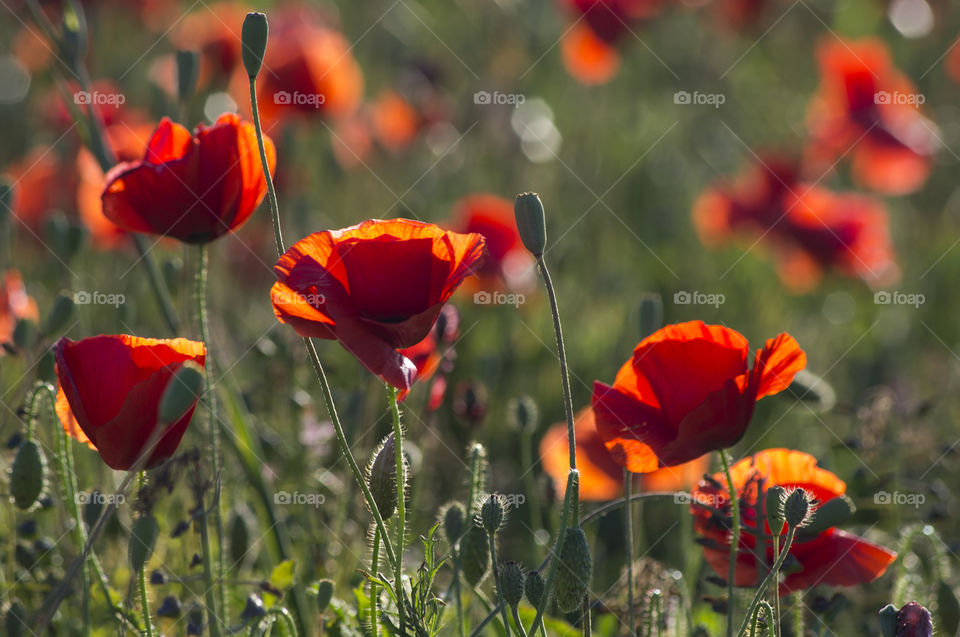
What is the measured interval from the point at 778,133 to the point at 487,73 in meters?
1.11

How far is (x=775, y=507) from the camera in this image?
873mm

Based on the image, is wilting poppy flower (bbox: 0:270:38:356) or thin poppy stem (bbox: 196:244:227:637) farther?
wilting poppy flower (bbox: 0:270:38:356)

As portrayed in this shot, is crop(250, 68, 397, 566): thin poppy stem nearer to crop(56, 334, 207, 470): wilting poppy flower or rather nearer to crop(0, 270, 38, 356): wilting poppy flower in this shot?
crop(56, 334, 207, 470): wilting poppy flower

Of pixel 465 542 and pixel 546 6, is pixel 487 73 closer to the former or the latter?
pixel 546 6

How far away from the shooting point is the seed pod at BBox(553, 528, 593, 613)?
88cm

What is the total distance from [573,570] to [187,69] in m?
0.88

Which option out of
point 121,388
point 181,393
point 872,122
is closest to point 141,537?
point 121,388

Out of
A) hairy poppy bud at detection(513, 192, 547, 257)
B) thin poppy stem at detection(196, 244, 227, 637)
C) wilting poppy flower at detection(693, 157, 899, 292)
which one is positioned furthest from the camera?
wilting poppy flower at detection(693, 157, 899, 292)

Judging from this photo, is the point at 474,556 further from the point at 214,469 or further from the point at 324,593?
the point at 214,469

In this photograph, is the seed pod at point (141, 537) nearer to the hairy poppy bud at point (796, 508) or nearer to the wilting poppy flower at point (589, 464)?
the hairy poppy bud at point (796, 508)

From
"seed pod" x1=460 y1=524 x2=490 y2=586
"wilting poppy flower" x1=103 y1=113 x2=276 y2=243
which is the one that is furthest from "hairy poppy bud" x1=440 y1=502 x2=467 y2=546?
"wilting poppy flower" x1=103 y1=113 x2=276 y2=243

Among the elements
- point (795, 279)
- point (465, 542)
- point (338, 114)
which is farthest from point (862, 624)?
point (338, 114)

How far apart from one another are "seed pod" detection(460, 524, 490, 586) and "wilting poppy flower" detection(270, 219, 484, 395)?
0.19m

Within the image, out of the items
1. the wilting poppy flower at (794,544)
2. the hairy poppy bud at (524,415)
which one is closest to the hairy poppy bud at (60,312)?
the hairy poppy bud at (524,415)
